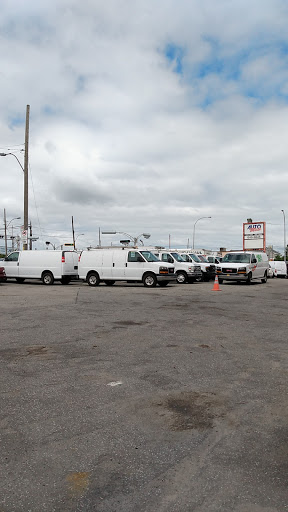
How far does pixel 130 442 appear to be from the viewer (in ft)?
11.8

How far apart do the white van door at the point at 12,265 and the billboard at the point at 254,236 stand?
35.4 meters

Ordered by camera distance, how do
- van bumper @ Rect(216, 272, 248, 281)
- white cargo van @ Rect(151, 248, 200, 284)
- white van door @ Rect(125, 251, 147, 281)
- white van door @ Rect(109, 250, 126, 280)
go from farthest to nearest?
white cargo van @ Rect(151, 248, 200, 284) < van bumper @ Rect(216, 272, 248, 281) < white van door @ Rect(109, 250, 126, 280) < white van door @ Rect(125, 251, 147, 281)

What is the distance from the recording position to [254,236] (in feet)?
181

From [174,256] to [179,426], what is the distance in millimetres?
22696

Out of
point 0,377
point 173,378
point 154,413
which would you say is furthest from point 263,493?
point 0,377

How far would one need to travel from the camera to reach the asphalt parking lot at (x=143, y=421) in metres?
2.87

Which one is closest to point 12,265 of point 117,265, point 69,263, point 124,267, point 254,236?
point 69,263

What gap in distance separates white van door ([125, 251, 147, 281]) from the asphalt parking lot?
43.2 feet

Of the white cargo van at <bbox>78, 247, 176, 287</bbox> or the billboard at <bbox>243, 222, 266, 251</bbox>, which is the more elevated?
the billboard at <bbox>243, 222, 266, 251</bbox>

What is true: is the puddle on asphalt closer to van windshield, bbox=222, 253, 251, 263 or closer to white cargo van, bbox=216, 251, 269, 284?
white cargo van, bbox=216, 251, 269, 284

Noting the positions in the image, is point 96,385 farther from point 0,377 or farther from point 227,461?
point 227,461

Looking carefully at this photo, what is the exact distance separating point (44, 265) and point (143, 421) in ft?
68.6

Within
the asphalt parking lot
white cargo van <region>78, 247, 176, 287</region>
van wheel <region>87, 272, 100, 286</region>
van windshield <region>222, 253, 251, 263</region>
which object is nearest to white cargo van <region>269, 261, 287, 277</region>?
van windshield <region>222, 253, 251, 263</region>

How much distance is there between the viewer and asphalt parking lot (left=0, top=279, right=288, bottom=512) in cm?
287
